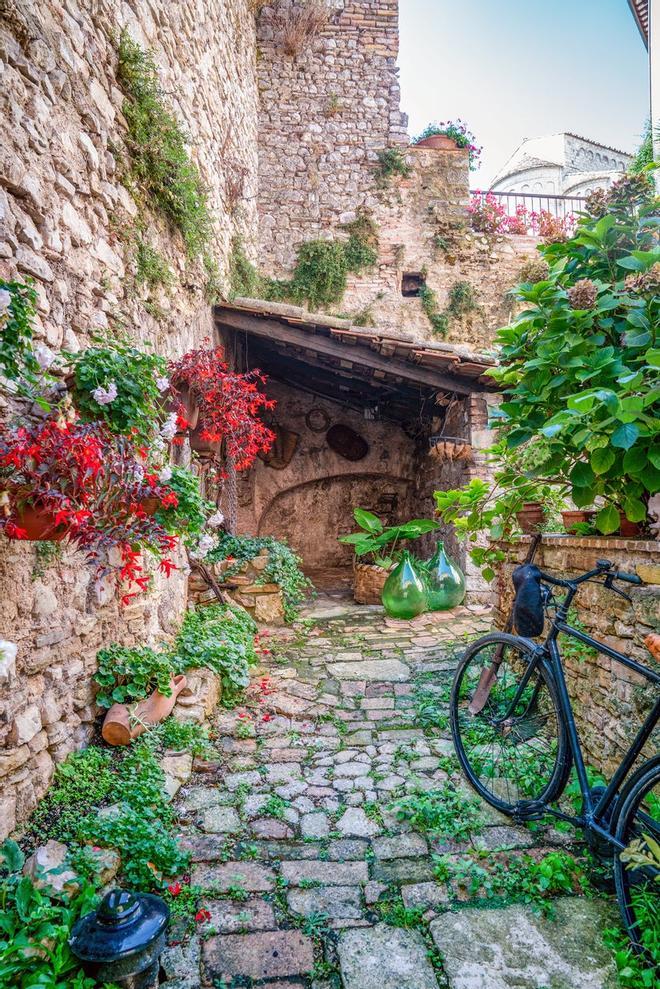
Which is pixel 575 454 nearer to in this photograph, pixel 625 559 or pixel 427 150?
pixel 625 559

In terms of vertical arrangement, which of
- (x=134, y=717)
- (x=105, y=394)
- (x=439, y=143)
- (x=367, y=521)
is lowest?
(x=134, y=717)

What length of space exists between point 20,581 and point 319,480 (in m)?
7.26

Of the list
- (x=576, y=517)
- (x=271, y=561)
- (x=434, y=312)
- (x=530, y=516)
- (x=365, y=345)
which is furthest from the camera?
(x=434, y=312)

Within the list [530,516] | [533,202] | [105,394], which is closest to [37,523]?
[105,394]

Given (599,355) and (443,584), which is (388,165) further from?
(599,355)

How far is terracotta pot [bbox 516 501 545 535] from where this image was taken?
3711 millimetres

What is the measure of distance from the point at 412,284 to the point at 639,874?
334 inches

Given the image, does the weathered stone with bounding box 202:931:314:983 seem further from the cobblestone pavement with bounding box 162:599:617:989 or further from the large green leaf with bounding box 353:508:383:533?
the large green leaf with bounding box 353:508:383:533

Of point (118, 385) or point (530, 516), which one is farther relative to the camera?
point (530, 516)

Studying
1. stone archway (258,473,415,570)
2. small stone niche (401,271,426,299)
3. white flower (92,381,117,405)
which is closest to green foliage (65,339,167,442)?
white flower (92,381,117,405)

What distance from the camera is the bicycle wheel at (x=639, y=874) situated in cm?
163

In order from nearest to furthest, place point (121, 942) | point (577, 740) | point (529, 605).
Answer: point (121, 942) < point (577, 740) < point (529, 605)

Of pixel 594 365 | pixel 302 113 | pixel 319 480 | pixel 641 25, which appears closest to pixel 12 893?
pixel 594 365

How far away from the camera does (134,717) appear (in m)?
2.70
